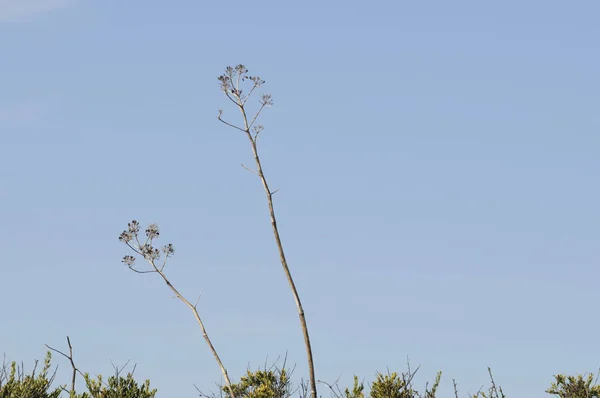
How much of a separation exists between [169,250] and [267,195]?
68.0 inches

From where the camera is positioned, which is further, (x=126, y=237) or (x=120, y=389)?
(x=120, y=389)

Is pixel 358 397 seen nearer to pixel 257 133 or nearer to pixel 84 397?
pixel 84 397

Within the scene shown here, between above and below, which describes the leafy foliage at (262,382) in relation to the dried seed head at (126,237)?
above

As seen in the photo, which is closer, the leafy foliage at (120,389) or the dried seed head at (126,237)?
the dried seed head at (126,237)

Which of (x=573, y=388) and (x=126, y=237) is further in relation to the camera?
(x=573, y=388)

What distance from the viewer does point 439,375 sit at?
16.5 m

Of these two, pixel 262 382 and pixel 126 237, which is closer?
pixel 126 237

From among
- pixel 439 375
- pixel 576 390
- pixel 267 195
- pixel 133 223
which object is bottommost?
pixel 267 195

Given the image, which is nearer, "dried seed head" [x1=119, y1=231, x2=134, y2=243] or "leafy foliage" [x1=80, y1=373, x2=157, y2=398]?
"dried seed head" [x1=119, y1=231, x2=134, y2=243]

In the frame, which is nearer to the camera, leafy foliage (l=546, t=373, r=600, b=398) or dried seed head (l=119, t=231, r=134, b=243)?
dried seed head (l=119, t=231, r=134, b=243)

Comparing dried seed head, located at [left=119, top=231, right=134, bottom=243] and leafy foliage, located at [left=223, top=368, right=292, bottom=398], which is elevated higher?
leafy foliage, located at [left=223, top=368, right=292, bottom=398]

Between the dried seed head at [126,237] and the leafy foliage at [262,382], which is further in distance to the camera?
the leafy foliage at [262,382]

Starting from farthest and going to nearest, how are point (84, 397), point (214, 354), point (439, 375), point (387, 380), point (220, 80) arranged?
point (387, 380) < point (439, 375) < point (84, 397) < point (220, 80) < point (214, 354)

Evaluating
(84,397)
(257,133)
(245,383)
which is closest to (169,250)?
(257,133)
